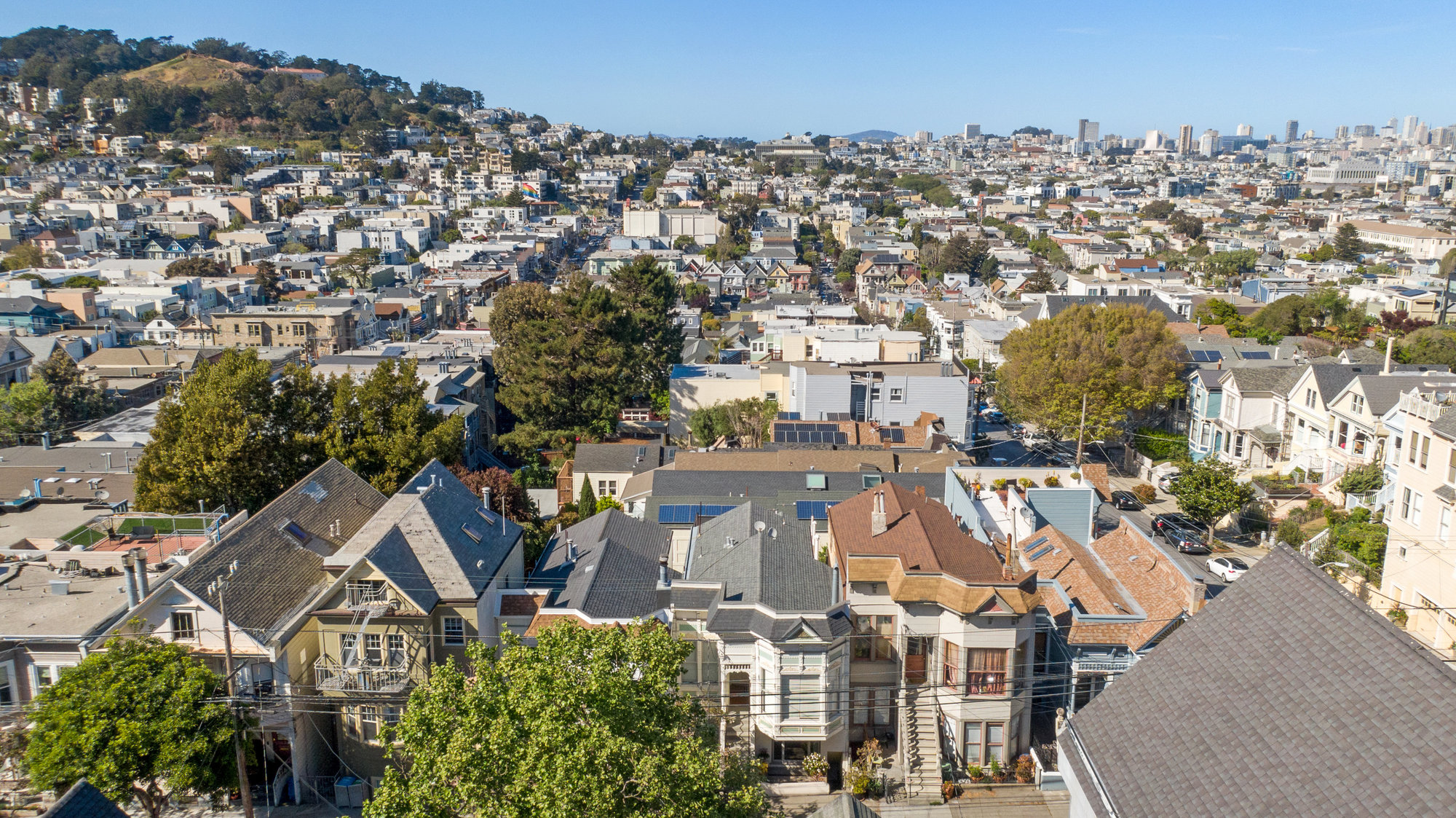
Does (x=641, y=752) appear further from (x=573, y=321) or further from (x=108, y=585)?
(x=573, y=321)

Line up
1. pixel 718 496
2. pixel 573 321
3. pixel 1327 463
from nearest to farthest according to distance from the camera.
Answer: pixel 718 496, pixel 1327 463, pixel 573 321

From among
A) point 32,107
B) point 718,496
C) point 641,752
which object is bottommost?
point 718,496

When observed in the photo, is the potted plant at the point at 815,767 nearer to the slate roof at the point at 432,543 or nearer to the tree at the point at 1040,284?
the slate roof at the point at 432,543

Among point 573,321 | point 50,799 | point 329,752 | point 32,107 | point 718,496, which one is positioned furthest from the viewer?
point 32,107

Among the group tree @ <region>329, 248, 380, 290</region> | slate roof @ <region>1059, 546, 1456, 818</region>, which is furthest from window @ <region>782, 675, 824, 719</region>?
tree @ <region>329, 248, 380, 290</region>

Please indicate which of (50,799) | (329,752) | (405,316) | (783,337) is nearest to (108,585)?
(50,799)

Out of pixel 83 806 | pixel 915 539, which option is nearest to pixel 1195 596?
pixel 915 539
